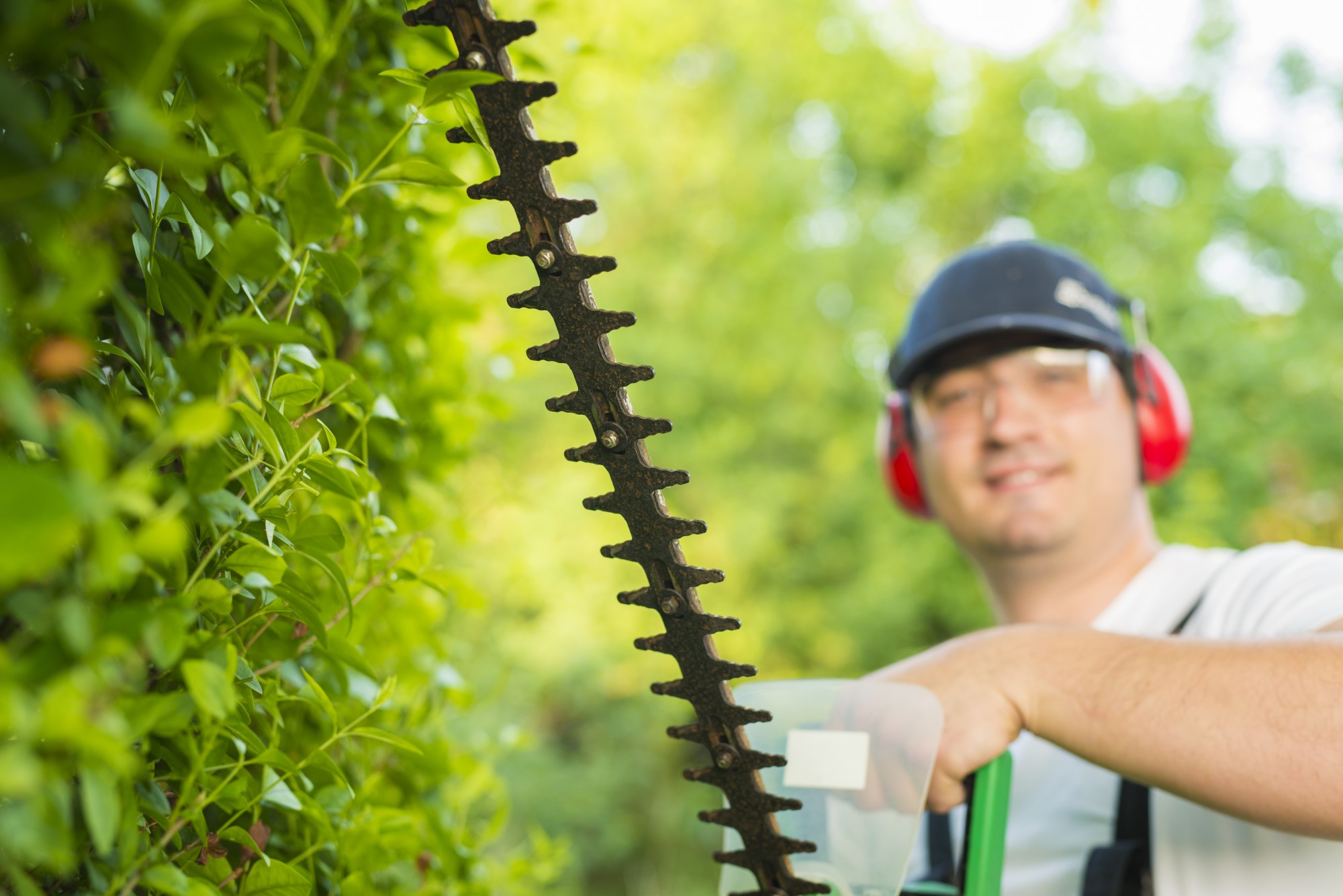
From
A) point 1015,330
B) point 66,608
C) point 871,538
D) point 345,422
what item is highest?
point 871,538

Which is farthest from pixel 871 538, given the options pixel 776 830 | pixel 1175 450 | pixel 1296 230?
pixel 776 830

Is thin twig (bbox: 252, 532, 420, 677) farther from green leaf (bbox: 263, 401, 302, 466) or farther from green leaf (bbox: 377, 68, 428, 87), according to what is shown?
green leaf (bbox: 377, 68, 428, 87)

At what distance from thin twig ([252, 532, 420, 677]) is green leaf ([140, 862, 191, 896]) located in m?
0.17

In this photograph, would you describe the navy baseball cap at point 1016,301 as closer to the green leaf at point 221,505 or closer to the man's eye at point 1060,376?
the man's eye at point 1060,376

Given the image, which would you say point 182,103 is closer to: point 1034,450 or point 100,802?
point 100,802

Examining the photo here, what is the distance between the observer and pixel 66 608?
0.94 feet

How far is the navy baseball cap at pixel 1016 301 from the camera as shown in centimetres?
141

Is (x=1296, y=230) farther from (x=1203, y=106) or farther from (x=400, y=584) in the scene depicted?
(x=400, y=584)

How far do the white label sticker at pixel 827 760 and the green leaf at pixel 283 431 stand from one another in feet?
1.60

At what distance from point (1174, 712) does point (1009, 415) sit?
0.76m

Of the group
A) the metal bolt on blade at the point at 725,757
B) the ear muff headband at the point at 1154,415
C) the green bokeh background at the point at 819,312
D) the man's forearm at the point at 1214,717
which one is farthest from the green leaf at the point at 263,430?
the green bokeh background at the point at 819,312

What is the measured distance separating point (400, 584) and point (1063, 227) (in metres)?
7.20

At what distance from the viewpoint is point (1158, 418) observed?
61.2 inches

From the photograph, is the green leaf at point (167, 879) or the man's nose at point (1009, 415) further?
the man's nose at point (1009, 415)
